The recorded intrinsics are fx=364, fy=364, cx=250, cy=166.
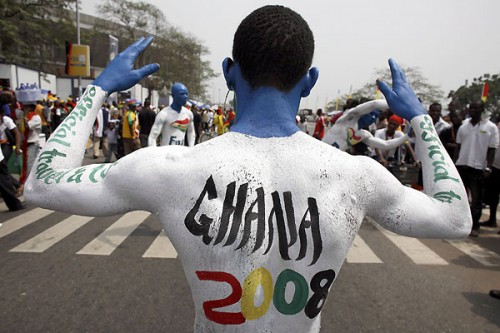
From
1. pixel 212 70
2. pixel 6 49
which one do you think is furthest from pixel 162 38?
pixel 6 49

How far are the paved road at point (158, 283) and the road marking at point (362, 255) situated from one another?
0.01 metres

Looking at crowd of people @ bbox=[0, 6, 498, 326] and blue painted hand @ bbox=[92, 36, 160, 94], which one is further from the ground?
blue painted hand @ bbox=[92, 36, 160, 94]

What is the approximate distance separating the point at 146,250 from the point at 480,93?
63.2 m

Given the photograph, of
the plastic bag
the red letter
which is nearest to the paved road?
the plastic bag

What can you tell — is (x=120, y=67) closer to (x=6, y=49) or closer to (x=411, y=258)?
(x=411, y=258)

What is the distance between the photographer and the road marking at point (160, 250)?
4531mm

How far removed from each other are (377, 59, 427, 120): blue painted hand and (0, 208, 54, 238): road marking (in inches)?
219

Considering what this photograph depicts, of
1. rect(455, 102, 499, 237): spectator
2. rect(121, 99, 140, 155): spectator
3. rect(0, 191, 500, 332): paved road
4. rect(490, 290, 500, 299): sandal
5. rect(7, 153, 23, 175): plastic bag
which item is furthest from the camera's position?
rect(121, 99, 140, 155): spectator

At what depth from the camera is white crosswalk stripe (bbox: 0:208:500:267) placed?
15.3 feet

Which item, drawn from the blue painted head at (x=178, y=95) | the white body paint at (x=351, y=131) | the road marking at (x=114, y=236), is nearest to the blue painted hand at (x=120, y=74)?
the white body paint at (x=351, y=131)

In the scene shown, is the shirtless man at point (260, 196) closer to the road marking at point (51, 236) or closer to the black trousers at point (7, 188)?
the road marking at point (51, 236)

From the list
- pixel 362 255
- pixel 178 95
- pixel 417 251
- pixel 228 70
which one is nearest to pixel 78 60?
pixel 178 95

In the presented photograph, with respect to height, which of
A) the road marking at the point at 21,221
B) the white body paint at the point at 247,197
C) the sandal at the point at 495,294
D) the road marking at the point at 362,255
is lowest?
the road marking at the point at 21,221

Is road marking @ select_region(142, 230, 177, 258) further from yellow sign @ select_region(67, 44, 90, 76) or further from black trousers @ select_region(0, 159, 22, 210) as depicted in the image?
yellow sign @ select_region(67, 44, 90, 76)
